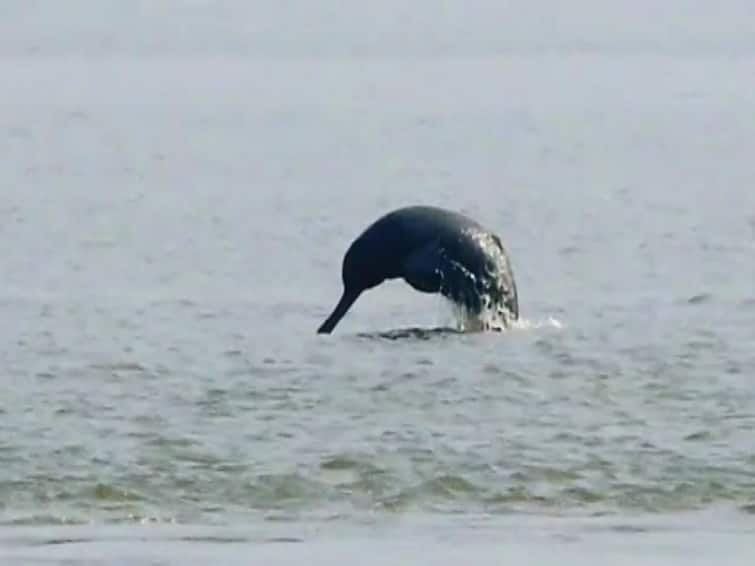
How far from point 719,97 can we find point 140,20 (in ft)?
74.1

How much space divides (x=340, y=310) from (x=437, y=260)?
827 mm

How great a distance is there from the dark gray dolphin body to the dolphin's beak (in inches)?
0.5

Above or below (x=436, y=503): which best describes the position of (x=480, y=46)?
above

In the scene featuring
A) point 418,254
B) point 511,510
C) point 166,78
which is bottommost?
point 511,510

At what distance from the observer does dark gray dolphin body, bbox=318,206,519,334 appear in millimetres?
16344

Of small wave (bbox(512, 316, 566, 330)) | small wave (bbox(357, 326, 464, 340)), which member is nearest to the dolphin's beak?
small wave (bbox(357, 326, 464, 340))

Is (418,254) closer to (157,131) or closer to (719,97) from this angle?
(157,131)

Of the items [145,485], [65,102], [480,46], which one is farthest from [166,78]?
[145,485]

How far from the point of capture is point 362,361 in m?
15.5

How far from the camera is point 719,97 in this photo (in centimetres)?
4375

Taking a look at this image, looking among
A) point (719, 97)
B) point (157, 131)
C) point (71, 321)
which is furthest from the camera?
point (719, 97)

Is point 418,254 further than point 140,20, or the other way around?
point 140,20

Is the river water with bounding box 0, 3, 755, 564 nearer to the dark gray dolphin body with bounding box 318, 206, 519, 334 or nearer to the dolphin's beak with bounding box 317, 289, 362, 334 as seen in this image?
the dolphin's beak with bounding box 317, 289, 362, 334

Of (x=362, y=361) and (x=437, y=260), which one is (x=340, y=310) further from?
(x=362, y=361)
